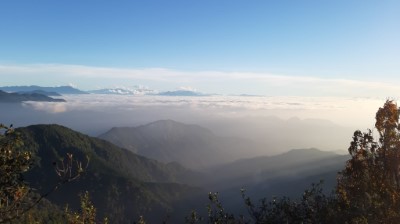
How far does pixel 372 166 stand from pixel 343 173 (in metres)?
3.43

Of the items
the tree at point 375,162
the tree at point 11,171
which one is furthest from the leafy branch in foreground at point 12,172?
the tree at point 375,162

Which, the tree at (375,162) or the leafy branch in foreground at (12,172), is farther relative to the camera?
the tree at (375,162)

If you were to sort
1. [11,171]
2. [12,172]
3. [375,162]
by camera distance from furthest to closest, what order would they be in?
[375,162], [11,171], [12,172]

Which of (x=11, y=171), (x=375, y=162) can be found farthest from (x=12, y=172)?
(x=375, y=162)

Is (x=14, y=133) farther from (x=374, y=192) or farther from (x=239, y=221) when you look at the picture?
(x=374, y=192)

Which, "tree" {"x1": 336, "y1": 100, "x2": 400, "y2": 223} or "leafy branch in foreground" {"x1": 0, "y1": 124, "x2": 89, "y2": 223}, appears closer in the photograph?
"leafy branch in foreground" {"x1": 0, "y1": 124, "x2": 89, "y2": 223}

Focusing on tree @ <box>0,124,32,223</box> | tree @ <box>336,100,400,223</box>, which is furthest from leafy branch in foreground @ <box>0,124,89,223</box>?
tree @ <box>336,100,400,223</box>

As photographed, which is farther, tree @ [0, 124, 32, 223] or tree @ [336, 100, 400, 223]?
tree @ [336, 100, 400, 223]

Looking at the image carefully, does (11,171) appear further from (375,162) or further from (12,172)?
(375,162)

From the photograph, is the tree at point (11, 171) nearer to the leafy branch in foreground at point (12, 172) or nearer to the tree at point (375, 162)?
the leafy branch in foreground at point (12, 172)

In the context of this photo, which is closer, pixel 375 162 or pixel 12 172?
pixel 12 172

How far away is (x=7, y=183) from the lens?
17.0m

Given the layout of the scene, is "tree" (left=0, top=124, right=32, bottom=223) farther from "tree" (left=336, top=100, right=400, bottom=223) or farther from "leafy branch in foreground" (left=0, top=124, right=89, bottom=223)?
"tree" (left=336, top=100, right=400, bottom=223)

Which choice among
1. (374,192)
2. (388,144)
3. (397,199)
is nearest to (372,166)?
(388,144)
